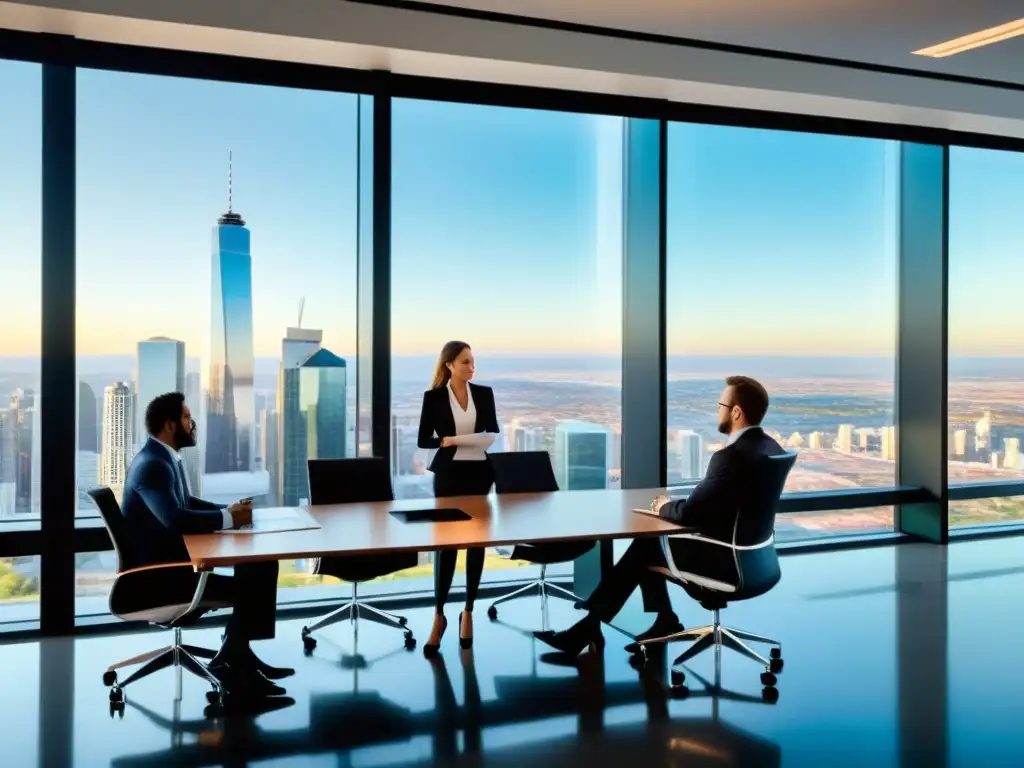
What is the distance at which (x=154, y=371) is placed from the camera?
569 centimetres

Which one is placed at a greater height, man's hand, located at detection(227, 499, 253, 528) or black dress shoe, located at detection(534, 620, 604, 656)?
man's hand, located at detection(227, 499, 253, 528)

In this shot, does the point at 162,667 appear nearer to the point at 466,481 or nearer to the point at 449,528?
the point at 449,528

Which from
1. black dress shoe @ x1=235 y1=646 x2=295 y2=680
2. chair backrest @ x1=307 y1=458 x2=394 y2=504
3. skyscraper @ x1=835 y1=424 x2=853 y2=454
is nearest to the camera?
black dress shoe @ x1=235 y1=646 x2=295 y2=680

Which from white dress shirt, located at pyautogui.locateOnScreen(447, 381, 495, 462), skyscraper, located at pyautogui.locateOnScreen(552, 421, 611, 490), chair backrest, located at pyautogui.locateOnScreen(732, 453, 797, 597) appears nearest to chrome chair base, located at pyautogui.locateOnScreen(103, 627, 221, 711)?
white dress shirt, located at pyautogui.locateOnScreen(447, 381, 495, 462)

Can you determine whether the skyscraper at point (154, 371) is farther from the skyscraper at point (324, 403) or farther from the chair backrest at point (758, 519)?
the chair backrest at point (758, 519)

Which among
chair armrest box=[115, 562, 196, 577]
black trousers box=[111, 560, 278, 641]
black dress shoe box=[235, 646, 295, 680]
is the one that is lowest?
black dress shoe box=[235, 646, 295, 680]

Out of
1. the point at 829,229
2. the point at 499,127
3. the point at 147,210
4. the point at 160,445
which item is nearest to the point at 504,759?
the point at 160,445

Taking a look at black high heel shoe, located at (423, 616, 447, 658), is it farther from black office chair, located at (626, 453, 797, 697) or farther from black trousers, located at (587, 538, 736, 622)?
black office chair, located at (626, 453, 797, 697)

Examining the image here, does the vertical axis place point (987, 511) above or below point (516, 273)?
below

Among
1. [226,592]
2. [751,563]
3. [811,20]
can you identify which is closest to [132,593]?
[226,592]

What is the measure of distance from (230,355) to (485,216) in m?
1.99

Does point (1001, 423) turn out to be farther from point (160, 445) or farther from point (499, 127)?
point (160, 445)

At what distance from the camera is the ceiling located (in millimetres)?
5602

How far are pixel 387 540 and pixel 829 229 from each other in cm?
544
